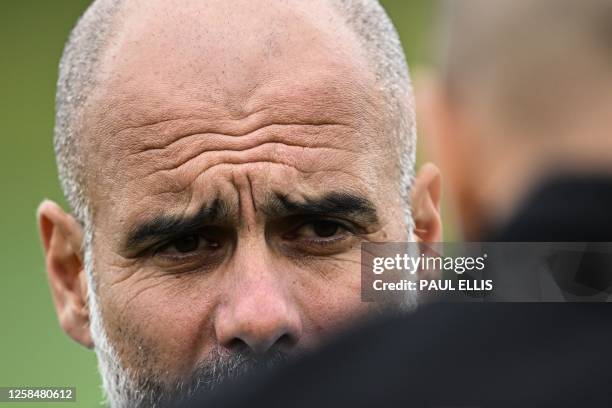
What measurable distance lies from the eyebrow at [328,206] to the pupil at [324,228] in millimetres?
33

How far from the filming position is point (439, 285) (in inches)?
92.8

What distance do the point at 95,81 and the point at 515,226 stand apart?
2.05 meters

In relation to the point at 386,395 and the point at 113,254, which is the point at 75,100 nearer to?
the point at 113,254

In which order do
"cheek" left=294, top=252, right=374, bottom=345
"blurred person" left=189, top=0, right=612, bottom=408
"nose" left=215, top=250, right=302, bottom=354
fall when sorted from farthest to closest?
"cheek" left=294, top=252, right=374, bottom=345
"nose" left=215, top=250, right=302, bottom=354
"blurred person" left=189, top=0, right=612, bottom=408

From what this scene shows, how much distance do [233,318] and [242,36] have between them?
2.61ft

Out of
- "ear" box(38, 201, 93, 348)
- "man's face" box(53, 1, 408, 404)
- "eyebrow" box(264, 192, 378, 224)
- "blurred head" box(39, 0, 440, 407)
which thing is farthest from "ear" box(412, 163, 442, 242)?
"ear" box(38, 201, 93, 348)

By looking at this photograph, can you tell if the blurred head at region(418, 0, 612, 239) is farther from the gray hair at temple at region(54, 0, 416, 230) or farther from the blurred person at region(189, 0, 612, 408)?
the gray hair at temple at region(54, 0, 416, 230)

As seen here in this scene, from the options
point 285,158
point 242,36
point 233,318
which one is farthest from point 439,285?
point 242,36

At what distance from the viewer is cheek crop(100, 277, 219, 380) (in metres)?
2.67

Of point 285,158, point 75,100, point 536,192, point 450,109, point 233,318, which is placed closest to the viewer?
point 536,192

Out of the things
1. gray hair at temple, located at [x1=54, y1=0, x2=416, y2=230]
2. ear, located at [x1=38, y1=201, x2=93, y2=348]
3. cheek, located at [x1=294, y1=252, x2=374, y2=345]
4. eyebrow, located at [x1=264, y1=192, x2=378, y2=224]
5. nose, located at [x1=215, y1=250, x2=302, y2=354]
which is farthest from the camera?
ear, located at [x1=38, y1=201, x2=93, y2=348]

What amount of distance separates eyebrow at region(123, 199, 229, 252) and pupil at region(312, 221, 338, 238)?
0.78 ft

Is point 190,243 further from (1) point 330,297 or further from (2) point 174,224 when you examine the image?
(1) point 330,297

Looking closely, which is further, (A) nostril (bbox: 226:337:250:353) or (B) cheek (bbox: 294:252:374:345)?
(B) cheek (bbox: 294:252:374:345)
